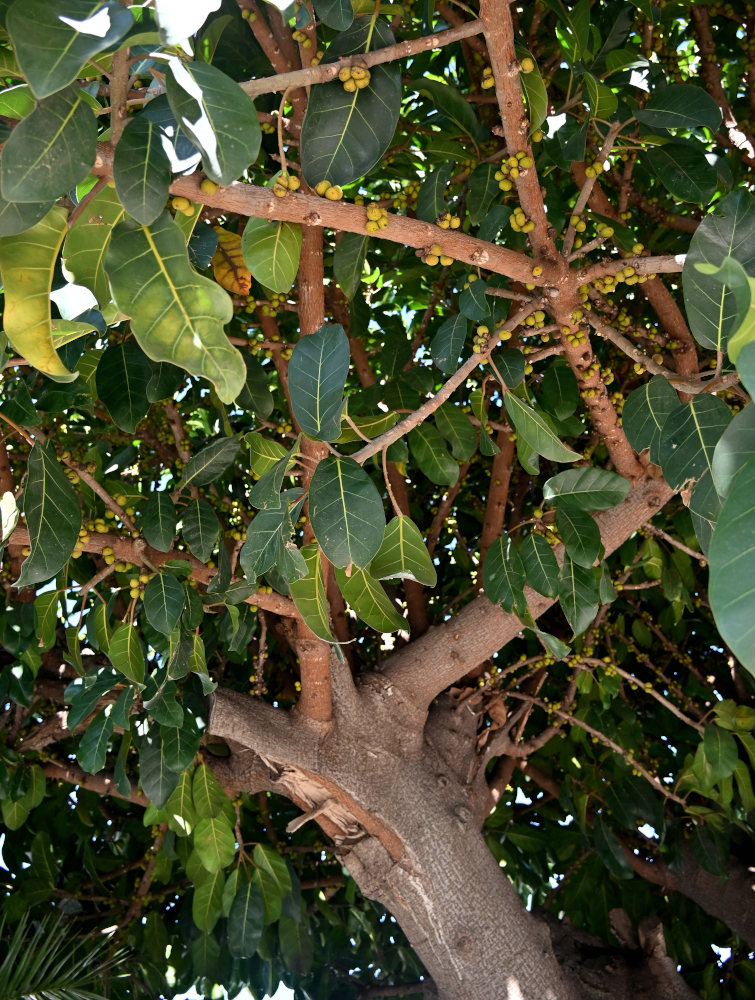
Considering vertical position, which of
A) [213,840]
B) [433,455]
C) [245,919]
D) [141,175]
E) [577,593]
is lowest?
[245,919]

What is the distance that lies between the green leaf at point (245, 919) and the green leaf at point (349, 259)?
152 cm

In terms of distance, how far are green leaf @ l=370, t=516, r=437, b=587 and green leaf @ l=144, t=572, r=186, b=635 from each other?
0.35m

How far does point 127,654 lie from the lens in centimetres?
161

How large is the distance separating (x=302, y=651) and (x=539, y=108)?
46.2 inches

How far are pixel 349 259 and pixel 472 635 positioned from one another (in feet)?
3.13

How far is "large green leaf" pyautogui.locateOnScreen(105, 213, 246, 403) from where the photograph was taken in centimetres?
87

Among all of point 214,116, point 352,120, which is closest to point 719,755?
point 352,120

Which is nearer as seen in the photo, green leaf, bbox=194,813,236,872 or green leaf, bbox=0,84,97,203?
green leaf, bbox=0,84,97,203

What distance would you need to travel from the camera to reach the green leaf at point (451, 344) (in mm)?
1541

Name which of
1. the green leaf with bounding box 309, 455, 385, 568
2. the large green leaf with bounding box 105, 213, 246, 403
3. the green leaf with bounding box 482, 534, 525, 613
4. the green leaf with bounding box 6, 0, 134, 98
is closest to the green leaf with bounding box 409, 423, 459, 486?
the green leaf with bounding box 482, 534, 525, 613

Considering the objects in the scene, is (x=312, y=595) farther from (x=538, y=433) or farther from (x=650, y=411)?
(x=650, y=411)

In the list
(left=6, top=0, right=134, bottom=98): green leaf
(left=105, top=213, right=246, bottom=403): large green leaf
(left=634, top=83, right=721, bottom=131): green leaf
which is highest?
(left=6, top=0, right=134, bottom=98): green leaf

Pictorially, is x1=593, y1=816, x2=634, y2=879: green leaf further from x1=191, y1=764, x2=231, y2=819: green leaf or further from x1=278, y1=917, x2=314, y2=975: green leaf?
x1=191, y1=764, x2=231, y2=819: green leaf

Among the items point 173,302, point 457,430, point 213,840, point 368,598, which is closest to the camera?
point 173,302
